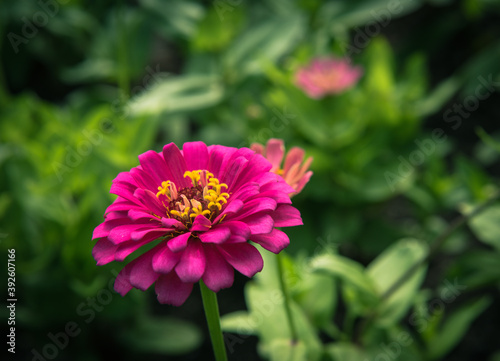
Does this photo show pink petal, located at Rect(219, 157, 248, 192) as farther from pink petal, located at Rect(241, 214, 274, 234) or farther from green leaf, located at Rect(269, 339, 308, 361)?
green leaf, located at Rect(269, 339, 308, 361)

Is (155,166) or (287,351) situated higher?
(155,166)

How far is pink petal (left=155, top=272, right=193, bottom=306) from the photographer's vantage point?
553mm

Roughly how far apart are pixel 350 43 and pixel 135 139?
1.00 metres

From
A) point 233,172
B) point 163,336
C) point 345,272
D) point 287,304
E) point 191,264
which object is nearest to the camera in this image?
point 191,264

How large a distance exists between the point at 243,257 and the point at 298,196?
88 centimetres

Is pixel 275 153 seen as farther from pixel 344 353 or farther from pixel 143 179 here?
pixel 344 353

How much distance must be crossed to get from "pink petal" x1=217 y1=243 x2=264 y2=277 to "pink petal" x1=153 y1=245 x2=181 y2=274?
0.18 ft

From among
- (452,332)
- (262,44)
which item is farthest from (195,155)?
(262,44)

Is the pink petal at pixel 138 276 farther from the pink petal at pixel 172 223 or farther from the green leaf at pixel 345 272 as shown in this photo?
the green leaf at pixel 345 272

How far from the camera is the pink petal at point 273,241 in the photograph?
57 centimetres

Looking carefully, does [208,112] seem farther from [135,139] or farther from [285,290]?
[285,290]

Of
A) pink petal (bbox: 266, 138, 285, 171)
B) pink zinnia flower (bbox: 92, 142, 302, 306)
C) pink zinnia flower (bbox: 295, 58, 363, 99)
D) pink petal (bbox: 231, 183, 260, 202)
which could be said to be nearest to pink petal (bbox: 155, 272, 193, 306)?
pink zinnia flower (bbox: 92, 142, 302, 306)

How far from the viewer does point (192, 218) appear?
2.18 ft

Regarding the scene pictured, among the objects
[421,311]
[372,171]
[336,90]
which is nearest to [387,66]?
[336,90]
